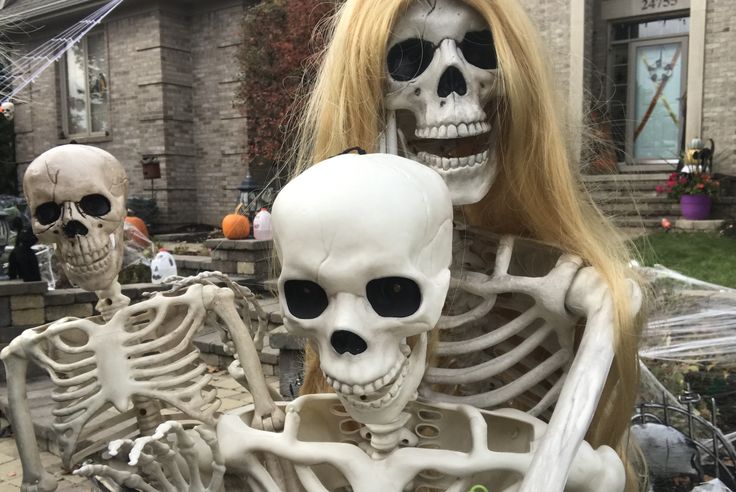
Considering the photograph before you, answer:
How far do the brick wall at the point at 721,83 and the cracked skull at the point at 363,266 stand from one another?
958 centimetres

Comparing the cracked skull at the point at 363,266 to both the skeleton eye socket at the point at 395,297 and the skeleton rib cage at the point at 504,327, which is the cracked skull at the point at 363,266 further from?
the skeleton rib cage at the point at 504,327

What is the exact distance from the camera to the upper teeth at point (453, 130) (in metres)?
1.50

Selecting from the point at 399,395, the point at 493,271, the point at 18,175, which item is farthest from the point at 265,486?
the point at 18,175

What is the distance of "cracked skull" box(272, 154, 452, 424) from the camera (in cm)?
103

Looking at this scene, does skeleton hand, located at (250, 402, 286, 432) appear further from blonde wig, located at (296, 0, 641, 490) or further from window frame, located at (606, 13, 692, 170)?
window frame, located at (606, 13, 692, 170)

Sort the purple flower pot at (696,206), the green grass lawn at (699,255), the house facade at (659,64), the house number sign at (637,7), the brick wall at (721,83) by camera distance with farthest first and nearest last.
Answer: the house number sign at (637,7), the house facade at (659,64), the brick wall at (721,83), the purple flower pot at (696,206), the green grass lawn at (699,255)

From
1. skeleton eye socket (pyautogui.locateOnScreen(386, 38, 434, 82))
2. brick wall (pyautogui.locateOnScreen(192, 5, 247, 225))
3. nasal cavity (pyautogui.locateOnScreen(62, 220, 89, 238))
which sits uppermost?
brick wall (pyautogui.locateOnScreen(192, 5, 247, 225))

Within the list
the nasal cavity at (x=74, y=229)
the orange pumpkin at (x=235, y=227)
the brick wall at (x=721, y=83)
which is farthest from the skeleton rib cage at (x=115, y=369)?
the brick wall at (x=721, y=83)

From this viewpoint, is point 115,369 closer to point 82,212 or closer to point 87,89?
point 82,212

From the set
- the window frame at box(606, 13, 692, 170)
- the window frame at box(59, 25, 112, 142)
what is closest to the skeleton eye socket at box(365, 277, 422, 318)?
the window frame at box(606, 13, 692, 170)

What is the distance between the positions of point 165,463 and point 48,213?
2.70ft

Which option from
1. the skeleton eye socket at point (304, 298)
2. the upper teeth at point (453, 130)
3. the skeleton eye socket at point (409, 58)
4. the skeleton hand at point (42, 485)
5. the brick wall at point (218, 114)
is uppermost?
the brick wall at point (218, 114)

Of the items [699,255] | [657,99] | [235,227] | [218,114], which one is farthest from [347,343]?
[218,114]

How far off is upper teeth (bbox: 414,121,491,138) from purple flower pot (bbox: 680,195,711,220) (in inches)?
305
